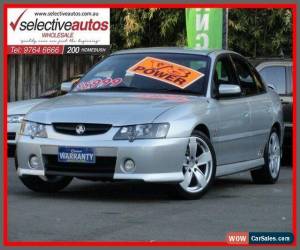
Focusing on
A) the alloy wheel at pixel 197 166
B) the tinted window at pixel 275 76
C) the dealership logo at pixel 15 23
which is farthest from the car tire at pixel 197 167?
the dealership logo at pixel 15 23

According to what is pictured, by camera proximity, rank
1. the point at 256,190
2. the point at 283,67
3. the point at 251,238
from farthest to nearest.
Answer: the point at 283,67 → the point at 256,190 → the point at 251,238

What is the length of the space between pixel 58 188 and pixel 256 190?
2.36 metres

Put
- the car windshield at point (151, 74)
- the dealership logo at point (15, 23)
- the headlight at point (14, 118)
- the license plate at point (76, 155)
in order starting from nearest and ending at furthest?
1. the license plate at point (76, 155)
2. the car windshield at point (151, 74)
3. the headlight at point (14, 118)
4. the dealership logo at point (15, 23)

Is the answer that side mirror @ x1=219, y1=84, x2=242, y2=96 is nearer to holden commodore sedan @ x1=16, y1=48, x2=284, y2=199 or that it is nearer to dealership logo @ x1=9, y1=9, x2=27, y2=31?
holden commodore sedan @ x1=16, y1=48, x2=284, y2=199

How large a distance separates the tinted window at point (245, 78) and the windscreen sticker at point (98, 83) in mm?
1705

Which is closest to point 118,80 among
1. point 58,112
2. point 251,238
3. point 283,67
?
point 58,112

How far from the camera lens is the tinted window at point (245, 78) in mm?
11164

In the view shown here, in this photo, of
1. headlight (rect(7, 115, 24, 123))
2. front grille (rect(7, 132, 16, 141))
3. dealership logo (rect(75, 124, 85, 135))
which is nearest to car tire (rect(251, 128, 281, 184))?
dealership logo (rect(75, 124, 85, 135))

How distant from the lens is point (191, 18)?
17.8 m

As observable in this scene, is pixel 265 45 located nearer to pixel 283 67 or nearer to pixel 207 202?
pixel 283 67

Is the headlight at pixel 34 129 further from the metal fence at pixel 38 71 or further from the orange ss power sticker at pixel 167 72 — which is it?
the metal fence at pixel 38 71

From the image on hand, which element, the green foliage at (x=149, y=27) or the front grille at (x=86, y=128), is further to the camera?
the green foliage at (x=149, y=27)

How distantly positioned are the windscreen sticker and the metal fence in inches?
542

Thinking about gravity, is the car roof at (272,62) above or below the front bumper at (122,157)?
above
